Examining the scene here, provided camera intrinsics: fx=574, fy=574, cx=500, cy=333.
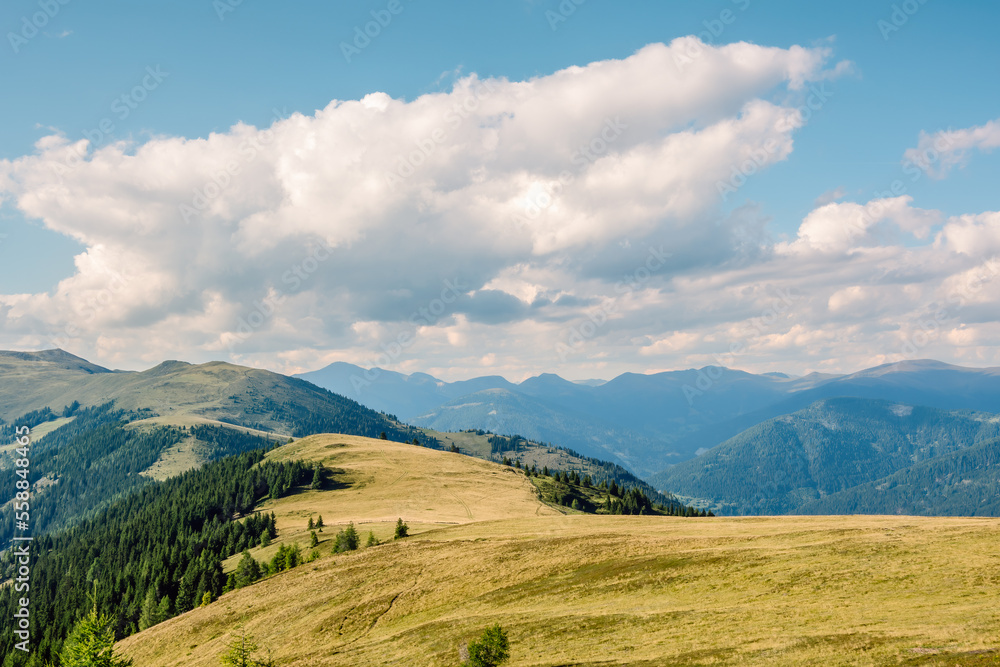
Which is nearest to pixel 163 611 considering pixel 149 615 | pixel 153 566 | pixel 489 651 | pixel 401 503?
pixel 149 615

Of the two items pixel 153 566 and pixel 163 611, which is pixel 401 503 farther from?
pixel 163 611

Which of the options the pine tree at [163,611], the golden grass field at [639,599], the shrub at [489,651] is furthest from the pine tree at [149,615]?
the shrub at [489,651]

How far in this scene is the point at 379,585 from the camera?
7544 cm

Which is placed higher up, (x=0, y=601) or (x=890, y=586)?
(x=890, y=586)

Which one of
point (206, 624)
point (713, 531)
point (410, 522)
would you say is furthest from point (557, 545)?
point (410, 522)

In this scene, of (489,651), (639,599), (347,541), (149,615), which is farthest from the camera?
(149,615)

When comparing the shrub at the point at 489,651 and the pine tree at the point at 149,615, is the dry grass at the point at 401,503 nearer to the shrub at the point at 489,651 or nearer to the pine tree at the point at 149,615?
the pine tree at the point at 149,615

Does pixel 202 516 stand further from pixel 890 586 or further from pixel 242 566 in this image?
pixel 890 586

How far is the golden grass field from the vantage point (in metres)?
37.8

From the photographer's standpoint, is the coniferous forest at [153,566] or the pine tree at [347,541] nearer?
the pine tree at [347,541]

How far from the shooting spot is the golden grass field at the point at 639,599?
Result: 37.8 meters

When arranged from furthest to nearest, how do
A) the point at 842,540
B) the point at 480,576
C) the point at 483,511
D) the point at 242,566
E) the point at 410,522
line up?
the point at 483,511
the point at 410,522
the point at 242,566
the point at 480,576
the point at 842,540

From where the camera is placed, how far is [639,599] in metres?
54.4

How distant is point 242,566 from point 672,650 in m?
83.7
